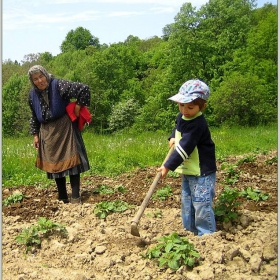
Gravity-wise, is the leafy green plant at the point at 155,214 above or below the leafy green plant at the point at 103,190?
below

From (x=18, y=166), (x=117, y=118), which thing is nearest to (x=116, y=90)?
(x=117, y=118)

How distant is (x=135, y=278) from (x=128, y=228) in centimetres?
91

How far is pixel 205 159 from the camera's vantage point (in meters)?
3.28

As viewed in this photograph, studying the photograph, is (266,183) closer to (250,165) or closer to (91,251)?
(250,165)

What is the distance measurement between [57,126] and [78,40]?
88 centimetres

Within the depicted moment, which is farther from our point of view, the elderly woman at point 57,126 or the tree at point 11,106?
the elderly woman at point 57,126

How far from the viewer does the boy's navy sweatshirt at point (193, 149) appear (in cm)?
316

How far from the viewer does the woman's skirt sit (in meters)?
4.39

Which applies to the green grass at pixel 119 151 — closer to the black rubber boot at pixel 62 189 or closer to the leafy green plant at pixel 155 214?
the black rubber boot at pixel 62 189

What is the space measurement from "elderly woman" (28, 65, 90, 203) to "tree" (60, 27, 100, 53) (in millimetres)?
318

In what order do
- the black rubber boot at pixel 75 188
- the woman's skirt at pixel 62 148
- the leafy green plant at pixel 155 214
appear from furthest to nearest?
the black rubber boot at pixel 75 188, the woman's skirt at pixel 62 148, the leafy green plant at pixel 155 214

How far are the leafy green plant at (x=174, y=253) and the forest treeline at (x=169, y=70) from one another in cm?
134

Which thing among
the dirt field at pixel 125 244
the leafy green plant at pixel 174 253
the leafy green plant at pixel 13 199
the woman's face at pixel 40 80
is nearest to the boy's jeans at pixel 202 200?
the dirt field at pixel 125 244

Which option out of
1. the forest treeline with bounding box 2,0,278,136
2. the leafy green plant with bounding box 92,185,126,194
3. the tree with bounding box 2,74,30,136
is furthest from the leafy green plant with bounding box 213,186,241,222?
the tree with bounding box 2,74,30,136
